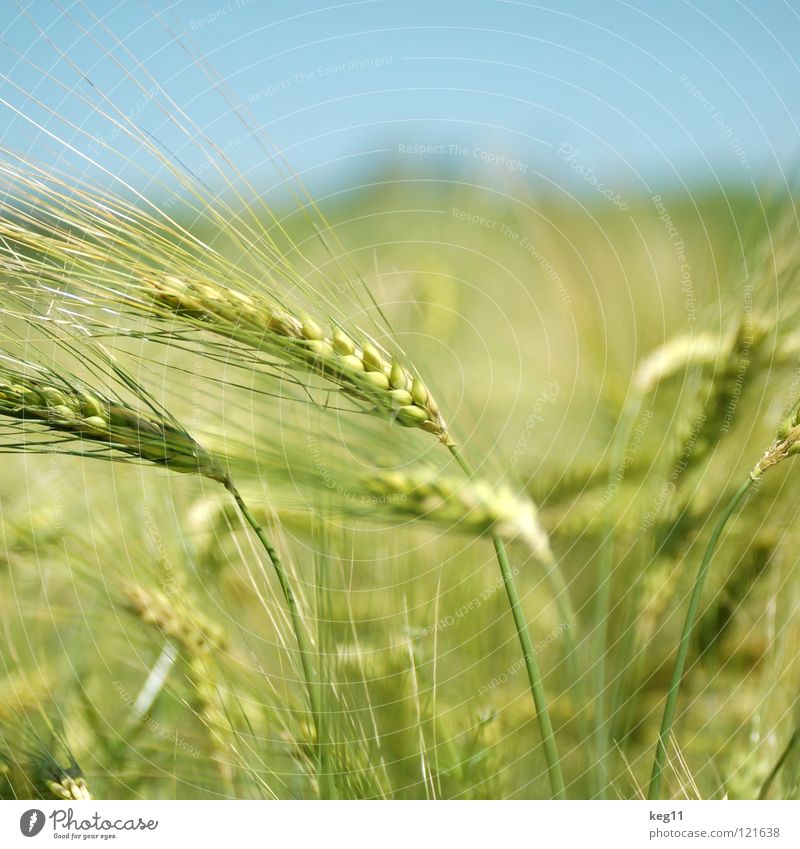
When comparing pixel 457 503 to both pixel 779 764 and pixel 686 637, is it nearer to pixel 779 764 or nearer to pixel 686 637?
pixel 686 637

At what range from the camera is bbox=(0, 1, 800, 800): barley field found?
1.90 feet

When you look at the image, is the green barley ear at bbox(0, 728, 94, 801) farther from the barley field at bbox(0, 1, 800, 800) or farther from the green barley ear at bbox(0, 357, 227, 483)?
the green barley ear at bbox(0, 357, 227, 483)

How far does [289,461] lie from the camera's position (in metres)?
0.66

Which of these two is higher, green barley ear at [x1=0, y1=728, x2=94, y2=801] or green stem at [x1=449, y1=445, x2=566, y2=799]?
→ green stem at [x1=449, y1=445, x2=566, y2=799]

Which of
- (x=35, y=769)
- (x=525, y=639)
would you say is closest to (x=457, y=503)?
(x=525, y=639)

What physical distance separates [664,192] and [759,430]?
0.30 metres

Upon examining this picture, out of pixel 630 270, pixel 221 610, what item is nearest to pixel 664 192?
pixel 630 270

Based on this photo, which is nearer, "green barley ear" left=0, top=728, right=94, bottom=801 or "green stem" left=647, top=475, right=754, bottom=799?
"green stem" left=647, top=475, right=754, bottom=799

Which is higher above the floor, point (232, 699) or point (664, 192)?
point (664, 192)

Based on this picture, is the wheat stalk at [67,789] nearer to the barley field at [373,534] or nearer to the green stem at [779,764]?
the barley field at [373,534]

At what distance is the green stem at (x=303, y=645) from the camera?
54 cm

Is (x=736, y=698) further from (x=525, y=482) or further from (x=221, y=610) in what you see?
(x=221, y=610)

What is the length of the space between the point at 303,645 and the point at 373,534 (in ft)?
0.67

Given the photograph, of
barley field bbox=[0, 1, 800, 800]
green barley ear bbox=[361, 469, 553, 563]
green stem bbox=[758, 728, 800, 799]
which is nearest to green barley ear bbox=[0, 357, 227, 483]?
barley field bbox=[0, 1, 800, 800]
